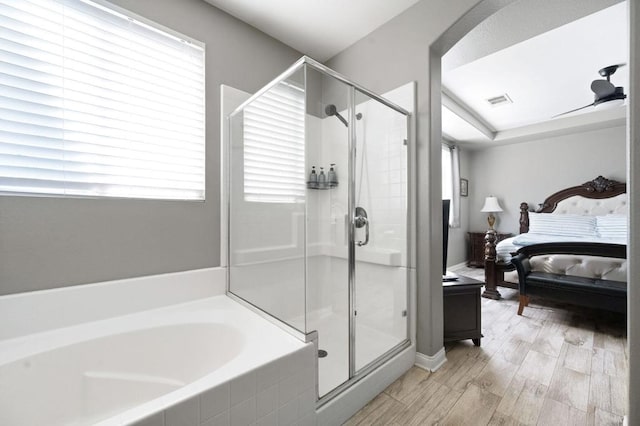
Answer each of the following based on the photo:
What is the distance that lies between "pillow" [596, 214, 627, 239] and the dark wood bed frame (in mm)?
625

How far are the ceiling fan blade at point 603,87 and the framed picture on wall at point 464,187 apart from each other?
9.49 feet

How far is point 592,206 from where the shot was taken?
4.19 meters

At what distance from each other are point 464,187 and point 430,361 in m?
4.58

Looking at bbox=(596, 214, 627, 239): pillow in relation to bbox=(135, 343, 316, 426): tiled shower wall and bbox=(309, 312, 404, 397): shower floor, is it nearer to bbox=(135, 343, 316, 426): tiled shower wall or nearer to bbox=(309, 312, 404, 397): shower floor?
bbox=(309, 312, 404, 397): shower floor

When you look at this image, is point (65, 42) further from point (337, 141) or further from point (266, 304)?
point (266, 304)

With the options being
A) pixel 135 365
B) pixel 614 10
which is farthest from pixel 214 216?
pixel 614 10

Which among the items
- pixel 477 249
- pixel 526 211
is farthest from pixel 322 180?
pixel 526 211

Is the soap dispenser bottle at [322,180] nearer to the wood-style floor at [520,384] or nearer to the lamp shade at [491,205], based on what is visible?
the wood-style floor at [520,384]

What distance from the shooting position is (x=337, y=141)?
1.67 meters

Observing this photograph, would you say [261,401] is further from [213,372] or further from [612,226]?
[612,226]

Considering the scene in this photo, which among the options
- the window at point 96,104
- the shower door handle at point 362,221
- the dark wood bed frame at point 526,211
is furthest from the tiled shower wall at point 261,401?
the dark wood bed frame at point 526,211

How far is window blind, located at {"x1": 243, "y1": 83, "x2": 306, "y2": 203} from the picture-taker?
5.07ft

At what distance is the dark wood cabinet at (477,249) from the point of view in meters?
5.12

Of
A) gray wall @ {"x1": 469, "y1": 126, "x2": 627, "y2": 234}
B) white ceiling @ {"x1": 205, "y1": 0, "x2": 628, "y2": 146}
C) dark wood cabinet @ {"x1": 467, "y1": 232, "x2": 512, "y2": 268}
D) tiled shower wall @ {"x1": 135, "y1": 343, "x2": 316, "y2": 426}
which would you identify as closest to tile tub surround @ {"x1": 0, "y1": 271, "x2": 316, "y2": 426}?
tiled shower wall @ {"x1": 135, "y1": 343, "x2": 316, "y2": 426}
